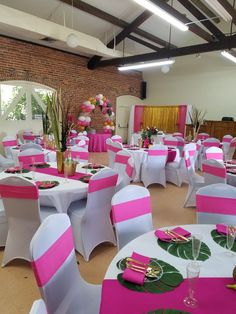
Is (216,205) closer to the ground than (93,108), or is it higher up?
closer to the ground

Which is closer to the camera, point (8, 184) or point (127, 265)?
point (127, 265)

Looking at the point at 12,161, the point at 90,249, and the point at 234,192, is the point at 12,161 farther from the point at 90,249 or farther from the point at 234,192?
the point at 234,192

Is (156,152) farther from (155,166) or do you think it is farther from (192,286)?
(192,286)

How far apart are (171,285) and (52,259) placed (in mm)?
567

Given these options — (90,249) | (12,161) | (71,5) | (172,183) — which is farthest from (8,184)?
(71,5)

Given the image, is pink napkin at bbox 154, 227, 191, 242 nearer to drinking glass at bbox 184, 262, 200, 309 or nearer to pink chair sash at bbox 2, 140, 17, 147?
drinking glass at bbox 184, 262, 200, 309

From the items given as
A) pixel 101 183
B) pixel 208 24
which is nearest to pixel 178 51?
pixel 208 24

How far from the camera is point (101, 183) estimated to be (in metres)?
2.62

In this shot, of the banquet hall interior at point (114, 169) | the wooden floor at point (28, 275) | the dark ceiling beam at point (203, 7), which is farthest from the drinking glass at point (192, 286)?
the dark ceiling beam at point (203, 7)

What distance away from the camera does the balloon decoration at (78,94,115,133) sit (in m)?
9.62

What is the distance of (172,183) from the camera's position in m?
5.87

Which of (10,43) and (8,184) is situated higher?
(10,43)

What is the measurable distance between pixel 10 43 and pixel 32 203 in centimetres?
698

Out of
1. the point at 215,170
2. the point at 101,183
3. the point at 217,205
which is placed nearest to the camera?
the point at 217,205
